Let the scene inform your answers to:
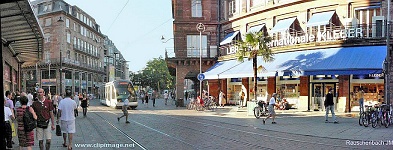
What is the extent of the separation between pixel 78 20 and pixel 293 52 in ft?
191

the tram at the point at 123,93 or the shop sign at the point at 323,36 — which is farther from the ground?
the shop sign at the point at 323,36

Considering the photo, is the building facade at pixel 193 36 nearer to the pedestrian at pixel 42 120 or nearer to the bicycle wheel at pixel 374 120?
the bicycle wheel at pixel 374 120

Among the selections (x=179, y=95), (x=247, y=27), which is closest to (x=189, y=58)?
(x=179, y=95)

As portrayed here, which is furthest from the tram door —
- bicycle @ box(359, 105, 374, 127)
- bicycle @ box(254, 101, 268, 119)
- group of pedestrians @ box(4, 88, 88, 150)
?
group of pedestrians @ box(4, 88, 88, 150)

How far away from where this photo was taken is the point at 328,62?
2283 centimetres

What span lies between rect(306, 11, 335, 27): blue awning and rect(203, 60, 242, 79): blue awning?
311 inches

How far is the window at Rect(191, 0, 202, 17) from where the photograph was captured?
35.7 m

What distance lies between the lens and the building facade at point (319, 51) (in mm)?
22281

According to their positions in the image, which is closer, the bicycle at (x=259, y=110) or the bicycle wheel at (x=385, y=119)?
the bicycle wheel at (x=385, y=119)

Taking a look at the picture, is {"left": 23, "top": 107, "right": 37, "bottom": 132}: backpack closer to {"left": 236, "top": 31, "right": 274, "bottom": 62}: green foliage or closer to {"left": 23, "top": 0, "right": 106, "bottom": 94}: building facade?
{"left": 236, "top": 31, "right": 274, "bottom": 62}: green foliage

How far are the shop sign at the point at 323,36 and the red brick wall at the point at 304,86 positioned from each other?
2.70 m

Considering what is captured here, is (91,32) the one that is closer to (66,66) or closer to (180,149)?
(66,66)

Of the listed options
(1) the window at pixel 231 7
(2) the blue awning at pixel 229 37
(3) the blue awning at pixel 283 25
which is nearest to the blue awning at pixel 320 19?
(3) the blue awning at pixel 283 25

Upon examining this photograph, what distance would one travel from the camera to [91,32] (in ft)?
284
